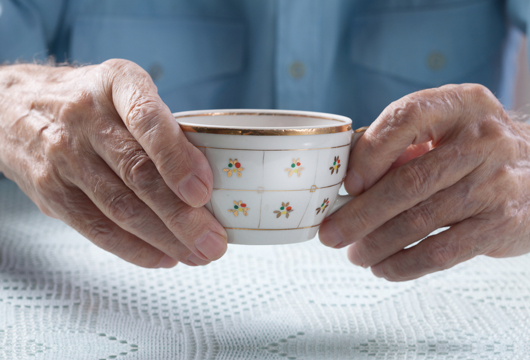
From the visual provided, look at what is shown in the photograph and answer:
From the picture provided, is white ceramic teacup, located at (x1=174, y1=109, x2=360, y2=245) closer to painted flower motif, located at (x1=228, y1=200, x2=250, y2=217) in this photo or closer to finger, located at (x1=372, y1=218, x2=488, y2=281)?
painted flower motif, located at (x1=228, y1=200, x2=250, y2=217)

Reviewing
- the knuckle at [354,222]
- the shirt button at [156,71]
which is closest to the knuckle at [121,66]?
the knuckle at [354,222]

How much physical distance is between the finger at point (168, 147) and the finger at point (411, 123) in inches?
7.8

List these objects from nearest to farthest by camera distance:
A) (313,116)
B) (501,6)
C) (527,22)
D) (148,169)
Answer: (148,169), (313,116), (527,22), (501,6)

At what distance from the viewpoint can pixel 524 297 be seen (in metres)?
0.66

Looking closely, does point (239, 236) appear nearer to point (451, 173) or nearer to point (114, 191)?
point (114, 191)

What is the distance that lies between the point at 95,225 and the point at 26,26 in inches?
34.6

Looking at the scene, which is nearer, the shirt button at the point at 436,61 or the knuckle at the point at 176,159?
the knuckle at the point at 176,159

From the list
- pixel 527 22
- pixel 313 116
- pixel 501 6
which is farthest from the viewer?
pixel 501 6

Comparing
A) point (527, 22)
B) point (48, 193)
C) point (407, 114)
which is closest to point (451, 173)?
point (407, 114)

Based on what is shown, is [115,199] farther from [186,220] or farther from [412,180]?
[412,180]

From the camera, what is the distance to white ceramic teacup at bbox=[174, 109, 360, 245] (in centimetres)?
48

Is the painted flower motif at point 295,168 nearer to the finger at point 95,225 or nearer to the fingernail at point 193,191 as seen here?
the fingernail at point 193,191

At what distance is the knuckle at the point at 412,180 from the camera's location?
577mm

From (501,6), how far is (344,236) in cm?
97
